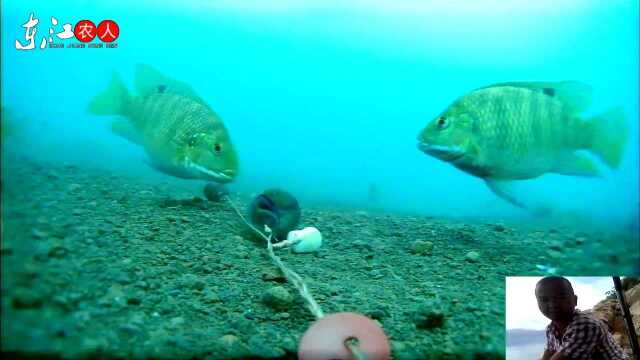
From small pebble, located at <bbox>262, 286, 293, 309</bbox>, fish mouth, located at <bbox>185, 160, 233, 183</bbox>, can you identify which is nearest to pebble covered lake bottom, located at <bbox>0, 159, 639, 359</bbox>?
small pebble, located at <bbox>262, 286, 293, 309</bbox>

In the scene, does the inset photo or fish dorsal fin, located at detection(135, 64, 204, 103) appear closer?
the inset photo

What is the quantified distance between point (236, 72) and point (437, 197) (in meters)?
1.05

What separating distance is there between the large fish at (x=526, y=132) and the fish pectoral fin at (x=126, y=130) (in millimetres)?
1249

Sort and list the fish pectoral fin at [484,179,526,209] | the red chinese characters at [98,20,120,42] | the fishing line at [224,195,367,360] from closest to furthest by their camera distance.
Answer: the fishing line at [224,195,367,360] → the red chinese characters at [98,20,120,42] → the fish pectoral fin at [484,179,526,209]

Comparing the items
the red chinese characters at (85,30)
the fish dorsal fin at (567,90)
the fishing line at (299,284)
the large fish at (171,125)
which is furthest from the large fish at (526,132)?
the red chinese characters at (85,30)

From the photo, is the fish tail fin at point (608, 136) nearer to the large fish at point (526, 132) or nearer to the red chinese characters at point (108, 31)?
the large fish at point (526, 132)

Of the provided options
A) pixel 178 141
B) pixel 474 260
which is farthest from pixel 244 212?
pixel 474 260

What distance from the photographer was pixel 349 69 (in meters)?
2.68

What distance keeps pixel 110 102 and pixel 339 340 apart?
1432mm

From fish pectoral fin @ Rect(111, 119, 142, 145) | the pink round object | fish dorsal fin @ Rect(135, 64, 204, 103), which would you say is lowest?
the pink round object

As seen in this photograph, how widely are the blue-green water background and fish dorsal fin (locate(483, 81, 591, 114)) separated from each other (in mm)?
39

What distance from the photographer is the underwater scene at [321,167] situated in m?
2.28

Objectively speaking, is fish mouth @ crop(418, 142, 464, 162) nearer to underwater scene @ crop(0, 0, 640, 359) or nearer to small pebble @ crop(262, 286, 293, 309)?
underwater scene @ crop(0, 0, 640, 359)

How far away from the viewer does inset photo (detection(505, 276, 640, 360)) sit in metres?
2.18
